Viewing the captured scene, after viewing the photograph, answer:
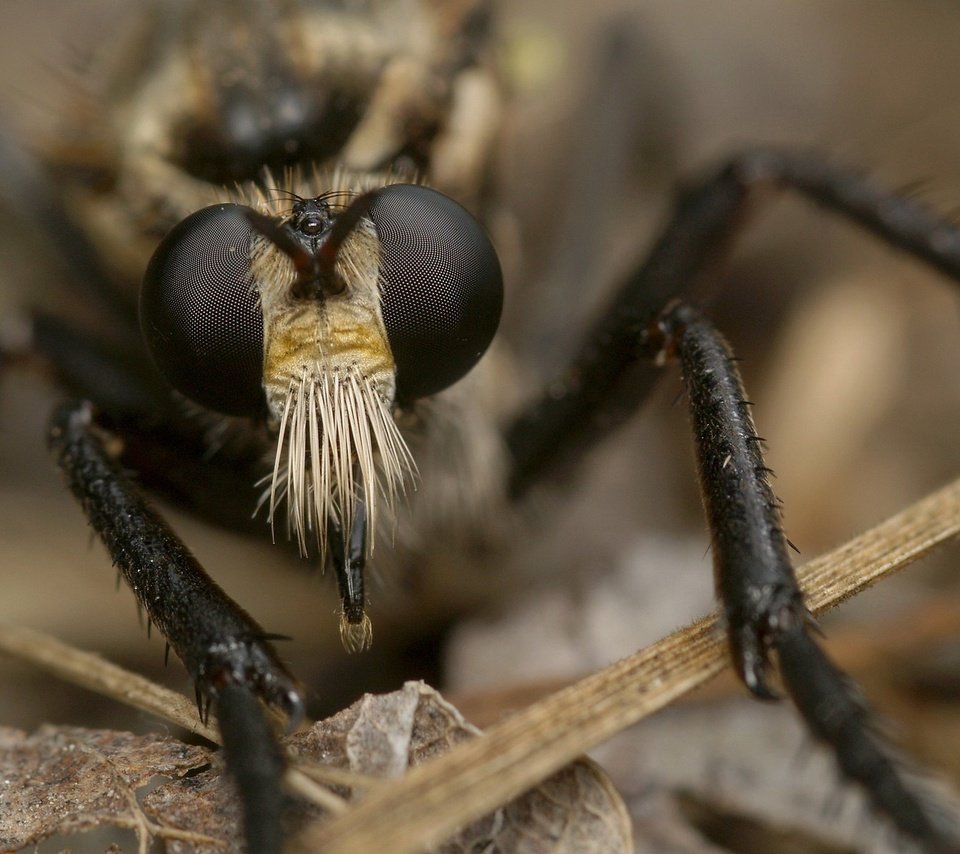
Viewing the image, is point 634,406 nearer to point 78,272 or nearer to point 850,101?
point 78,272

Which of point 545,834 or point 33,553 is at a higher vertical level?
point 545,834

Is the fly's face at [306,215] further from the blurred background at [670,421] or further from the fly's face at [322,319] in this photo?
the blurred background at [670,421]

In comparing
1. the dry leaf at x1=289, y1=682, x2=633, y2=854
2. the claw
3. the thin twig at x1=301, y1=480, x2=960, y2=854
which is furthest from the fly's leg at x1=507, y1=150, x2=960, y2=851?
the dry leaf at x1=289, y1=682, x2=633, y2=854

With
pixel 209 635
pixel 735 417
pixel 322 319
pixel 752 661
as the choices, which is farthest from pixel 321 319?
pixel 752 661

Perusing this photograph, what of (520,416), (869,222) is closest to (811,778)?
(520,416)

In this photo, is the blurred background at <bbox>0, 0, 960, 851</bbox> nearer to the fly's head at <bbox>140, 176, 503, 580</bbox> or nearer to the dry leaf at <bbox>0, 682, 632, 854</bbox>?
the dry leaf at <bbox>0, 682, 632, 854</bbox>

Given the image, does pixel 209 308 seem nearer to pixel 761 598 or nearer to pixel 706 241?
pixel 761 598

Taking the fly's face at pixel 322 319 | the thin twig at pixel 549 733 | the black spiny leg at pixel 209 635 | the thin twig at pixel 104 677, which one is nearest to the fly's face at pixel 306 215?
the fly's face at pixel 322 319
